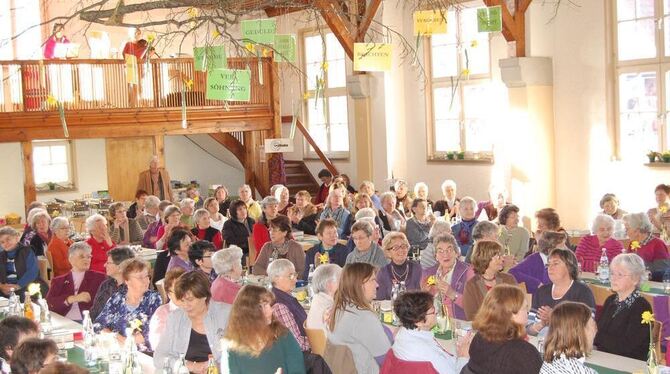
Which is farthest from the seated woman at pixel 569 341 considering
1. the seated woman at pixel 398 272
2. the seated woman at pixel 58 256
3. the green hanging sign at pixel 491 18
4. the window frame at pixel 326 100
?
the window frame at pixel 326 100

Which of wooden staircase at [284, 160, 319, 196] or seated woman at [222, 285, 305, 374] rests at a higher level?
wooden staircase at [284, 160, 319, 196]

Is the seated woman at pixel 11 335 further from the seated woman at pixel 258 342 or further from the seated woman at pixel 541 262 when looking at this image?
the seated woman at pixel 541 262

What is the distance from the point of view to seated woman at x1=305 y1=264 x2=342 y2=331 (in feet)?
21.5

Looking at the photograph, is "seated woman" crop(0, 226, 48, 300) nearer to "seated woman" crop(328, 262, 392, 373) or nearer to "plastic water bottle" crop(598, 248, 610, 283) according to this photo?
"seated woman" crop(328, 262, 392, 373)

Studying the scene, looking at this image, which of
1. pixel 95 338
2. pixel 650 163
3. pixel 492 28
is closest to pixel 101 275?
pixel 95 338

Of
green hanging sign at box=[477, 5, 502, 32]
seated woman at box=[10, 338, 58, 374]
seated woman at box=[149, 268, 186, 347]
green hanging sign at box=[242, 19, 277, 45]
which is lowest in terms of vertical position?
seated woman at box=[149, 268, 186, 347]

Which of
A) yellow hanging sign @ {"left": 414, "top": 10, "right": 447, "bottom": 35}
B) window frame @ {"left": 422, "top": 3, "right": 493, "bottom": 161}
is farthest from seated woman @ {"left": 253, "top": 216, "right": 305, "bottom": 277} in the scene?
window frame @ {"left": 422, "top": 3, "right": 493, "bottom": 161}

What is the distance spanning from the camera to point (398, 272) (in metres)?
8.15

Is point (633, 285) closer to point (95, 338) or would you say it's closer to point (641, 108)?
point (95, 338)

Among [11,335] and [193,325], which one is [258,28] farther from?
[11,335]

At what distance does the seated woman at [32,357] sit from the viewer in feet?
15.4

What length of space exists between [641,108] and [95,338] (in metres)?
9.55

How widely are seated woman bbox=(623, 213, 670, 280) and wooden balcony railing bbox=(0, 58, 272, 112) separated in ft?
24.6

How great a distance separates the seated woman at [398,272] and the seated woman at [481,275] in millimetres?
1015
